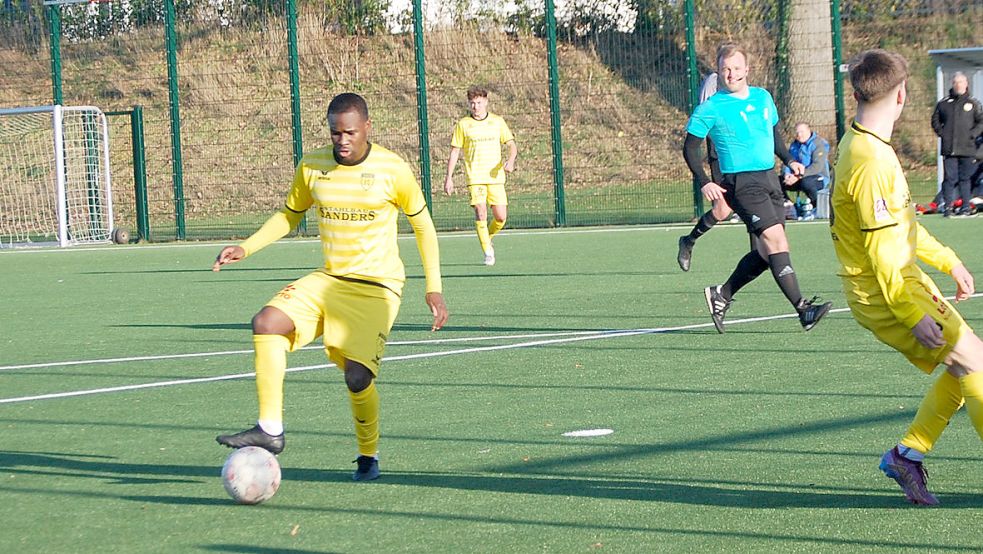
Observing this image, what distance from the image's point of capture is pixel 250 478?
5457 mm

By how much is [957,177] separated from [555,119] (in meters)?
6.55

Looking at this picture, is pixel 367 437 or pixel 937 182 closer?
pixel 367 437

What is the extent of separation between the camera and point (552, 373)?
28.0 feet

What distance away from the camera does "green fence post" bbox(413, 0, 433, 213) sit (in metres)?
24.4

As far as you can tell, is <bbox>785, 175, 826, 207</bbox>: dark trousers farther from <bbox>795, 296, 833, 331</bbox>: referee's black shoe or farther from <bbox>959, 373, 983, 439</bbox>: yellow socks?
<bbox>959, 373, 983, 439</bbox>: yellow socks

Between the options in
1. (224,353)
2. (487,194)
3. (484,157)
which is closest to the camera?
(224,353)

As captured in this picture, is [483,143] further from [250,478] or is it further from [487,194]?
[250,478]

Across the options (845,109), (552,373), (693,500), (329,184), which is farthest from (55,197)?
(693,500)

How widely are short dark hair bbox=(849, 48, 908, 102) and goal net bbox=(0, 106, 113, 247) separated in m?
21.0

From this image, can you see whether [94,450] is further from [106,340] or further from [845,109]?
[845,109]

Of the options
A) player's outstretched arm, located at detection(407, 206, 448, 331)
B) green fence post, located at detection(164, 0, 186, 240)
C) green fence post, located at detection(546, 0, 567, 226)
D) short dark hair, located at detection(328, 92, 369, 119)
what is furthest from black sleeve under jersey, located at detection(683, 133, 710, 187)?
green fence post, located at detection(164, 0, 186, 240)

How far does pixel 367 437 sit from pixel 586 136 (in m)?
18.8

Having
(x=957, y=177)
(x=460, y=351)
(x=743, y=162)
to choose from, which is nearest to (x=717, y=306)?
(x=743, y=162)

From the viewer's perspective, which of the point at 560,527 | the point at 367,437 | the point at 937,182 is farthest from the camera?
the point at 937,182
